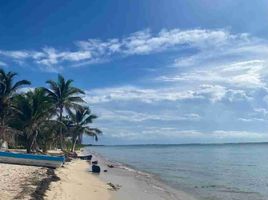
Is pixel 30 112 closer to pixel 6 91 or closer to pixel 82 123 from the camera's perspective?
pixel 6 91

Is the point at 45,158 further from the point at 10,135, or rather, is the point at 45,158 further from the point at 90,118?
the point at 90,118

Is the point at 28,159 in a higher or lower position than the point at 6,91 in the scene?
lower

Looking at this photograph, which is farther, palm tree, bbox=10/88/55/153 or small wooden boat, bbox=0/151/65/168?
palm tree, bbox=10/88/55/153

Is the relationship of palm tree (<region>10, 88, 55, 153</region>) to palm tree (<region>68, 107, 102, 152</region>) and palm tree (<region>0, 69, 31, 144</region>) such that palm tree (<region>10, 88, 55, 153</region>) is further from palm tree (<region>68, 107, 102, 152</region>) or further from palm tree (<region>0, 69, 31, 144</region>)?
palm tree (<region>68, 107, 102, 152</region>)

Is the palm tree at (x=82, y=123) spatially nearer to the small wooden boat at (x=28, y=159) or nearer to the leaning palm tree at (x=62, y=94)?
the leaning palm tree at (x=62, y=94)

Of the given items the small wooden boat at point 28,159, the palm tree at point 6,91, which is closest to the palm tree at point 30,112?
the palm tree at point 6,91

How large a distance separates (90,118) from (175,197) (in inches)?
1432

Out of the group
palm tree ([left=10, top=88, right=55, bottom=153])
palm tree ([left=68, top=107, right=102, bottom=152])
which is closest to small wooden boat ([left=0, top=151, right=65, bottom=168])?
palm tree ([left=10, top=88, right=55, bottom=153])

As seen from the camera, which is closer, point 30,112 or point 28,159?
point 28,159

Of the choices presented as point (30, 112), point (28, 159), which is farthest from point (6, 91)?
point (28, 159)

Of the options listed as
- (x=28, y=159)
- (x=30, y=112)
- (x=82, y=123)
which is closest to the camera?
(x=28, y=159)

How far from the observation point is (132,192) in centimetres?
2161

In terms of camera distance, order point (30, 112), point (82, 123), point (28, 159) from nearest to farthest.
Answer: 1. point (28, 159)
2. point (30, 112)
3. point (82, 123)

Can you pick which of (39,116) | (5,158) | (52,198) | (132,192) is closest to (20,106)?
(39,116)
